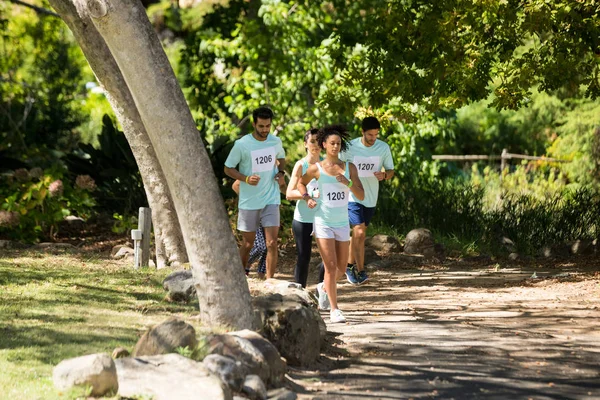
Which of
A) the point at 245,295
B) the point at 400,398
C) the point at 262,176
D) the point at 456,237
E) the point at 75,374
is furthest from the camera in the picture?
the point at 456,237

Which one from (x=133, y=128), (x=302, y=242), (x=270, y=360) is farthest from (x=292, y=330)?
(x=133, y=128)

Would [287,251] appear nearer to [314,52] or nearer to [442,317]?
[314,52]

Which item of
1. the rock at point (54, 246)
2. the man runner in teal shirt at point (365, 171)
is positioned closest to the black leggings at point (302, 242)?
the man runner in teal shirt at point (365, 171)

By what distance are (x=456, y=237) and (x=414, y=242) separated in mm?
1215

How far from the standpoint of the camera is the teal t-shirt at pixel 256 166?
1103 cm

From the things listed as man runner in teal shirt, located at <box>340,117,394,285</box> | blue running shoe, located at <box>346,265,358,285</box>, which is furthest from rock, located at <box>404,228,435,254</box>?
blue running shoe, located at <box>346,265,358,285</box>

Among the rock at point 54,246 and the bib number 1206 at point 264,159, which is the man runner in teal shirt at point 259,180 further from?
the rock at point 54,246

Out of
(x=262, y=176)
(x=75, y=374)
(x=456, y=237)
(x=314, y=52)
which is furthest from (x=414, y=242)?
(x=75, y=374)

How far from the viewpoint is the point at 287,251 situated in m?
16.0

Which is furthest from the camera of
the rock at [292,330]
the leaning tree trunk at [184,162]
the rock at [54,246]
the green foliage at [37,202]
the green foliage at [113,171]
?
the green foliage at [113,171]

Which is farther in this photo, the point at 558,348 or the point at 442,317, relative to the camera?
the point at 442,317

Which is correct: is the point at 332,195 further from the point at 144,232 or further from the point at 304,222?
the point at 144,232

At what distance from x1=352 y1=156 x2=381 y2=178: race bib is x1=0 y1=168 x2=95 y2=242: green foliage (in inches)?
208

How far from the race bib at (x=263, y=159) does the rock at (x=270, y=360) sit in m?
3.75
